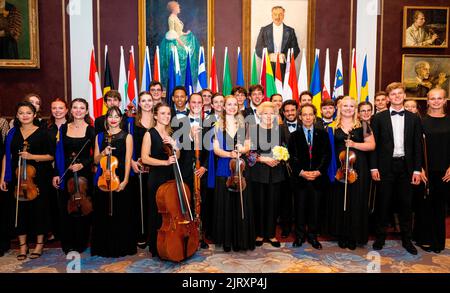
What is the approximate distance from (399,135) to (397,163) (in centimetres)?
31

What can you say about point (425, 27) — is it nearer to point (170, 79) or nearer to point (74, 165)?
point (170, 79)

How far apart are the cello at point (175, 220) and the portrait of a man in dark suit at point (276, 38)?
3.98m

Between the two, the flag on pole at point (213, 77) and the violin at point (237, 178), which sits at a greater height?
the flag on pole at point (213, 77)

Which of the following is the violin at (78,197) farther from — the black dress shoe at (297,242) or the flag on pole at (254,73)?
the flag on pole at (254,73)

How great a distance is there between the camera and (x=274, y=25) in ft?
22.8

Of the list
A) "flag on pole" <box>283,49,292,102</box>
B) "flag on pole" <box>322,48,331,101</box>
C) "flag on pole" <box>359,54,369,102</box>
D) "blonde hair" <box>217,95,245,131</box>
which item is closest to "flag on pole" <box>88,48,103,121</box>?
"blonde hair" <box>217,95,245,131</box>

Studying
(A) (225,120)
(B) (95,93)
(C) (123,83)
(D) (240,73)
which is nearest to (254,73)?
(D) (240,73)

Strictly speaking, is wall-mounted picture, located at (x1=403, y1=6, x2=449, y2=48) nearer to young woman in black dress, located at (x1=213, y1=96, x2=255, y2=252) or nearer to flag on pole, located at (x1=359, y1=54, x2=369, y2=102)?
flag on pole, located at (x1=359, y1=54, x2=369, y2=102)

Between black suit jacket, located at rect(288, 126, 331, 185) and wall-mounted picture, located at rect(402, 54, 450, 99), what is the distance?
12.9ft

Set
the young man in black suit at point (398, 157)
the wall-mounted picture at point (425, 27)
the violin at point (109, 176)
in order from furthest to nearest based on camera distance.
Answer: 1. the wall-mounted picture at point (425, 27)
2. the young man in black suit at point (398, 157)
3. the violin at point (109, 176)

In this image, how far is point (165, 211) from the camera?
3.42 metres

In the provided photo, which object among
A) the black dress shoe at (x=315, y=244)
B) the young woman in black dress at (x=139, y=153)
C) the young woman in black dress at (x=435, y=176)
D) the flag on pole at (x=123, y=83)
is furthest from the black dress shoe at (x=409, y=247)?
the flag on pole at (x=123, y=83)

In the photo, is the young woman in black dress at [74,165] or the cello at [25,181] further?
the young woman in black dress at [74,165]

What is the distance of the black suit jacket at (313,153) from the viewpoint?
4.15m
